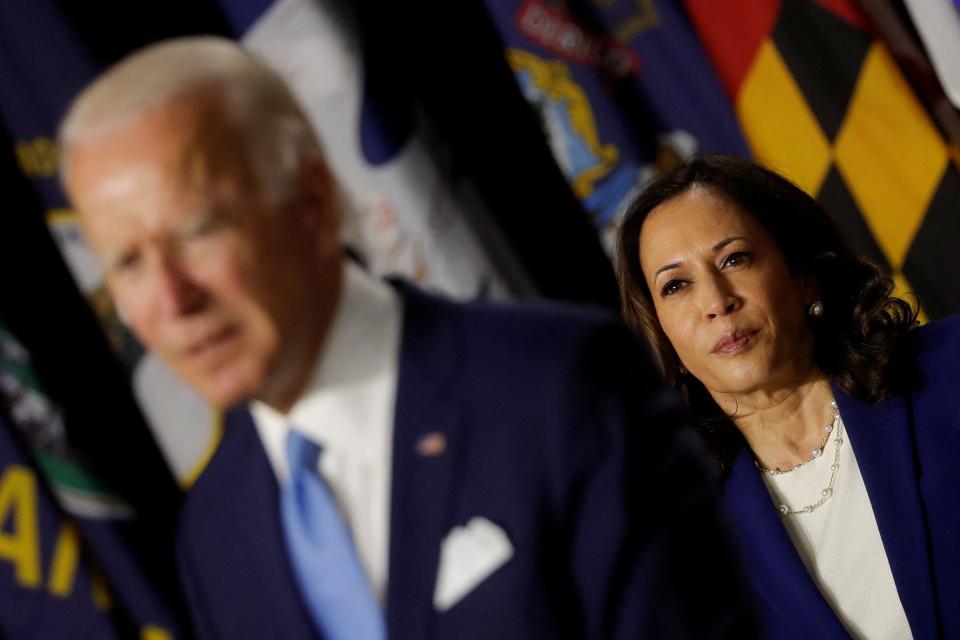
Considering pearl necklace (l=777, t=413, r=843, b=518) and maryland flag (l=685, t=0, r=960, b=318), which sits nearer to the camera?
pearl necklace (l=777, t=413, r=843, b=518)

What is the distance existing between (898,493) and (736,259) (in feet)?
0.88

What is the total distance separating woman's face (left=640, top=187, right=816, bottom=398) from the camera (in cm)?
95

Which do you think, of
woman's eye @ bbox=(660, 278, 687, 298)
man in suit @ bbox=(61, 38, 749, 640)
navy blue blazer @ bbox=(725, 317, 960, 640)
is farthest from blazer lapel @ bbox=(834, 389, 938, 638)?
man in suit @ bbox=(61, 38, 749, 640)

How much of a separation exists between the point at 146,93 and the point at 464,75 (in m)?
0.62

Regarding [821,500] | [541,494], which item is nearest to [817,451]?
[821,500]

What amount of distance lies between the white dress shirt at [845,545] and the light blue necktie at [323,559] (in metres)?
0.47

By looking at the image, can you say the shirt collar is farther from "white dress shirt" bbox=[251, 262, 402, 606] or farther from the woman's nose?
the woman's nose

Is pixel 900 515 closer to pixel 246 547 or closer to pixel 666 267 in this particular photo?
pixel 666 267

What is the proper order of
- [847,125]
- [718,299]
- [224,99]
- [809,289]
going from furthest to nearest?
[847,125] < [809,289] < [718,299] < [224,99]

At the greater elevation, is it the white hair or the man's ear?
the white hair

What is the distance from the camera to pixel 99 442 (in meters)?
0.84

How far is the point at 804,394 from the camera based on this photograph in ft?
3.41

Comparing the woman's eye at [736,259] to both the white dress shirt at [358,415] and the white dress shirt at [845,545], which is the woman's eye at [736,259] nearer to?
the white dress shirt at [845,545]

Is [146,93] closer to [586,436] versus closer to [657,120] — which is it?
[586,436]
